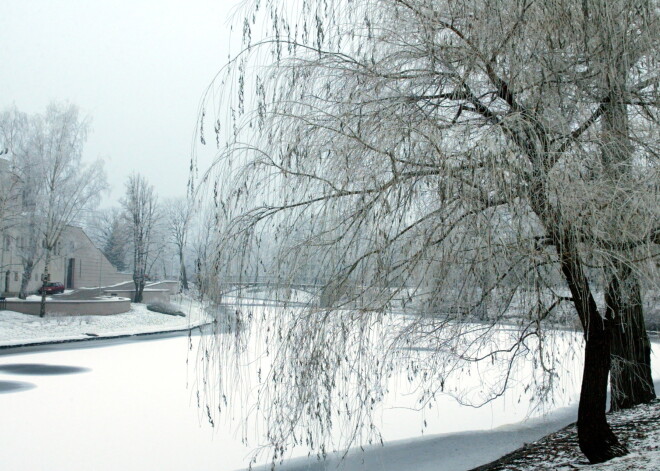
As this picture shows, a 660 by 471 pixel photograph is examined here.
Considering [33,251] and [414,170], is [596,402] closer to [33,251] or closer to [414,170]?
[414,170]

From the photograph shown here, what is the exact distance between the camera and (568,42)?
3670mm

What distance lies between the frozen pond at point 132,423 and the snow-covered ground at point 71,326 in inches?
231

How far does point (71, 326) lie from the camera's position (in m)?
20.2

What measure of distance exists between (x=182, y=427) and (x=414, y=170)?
5.29 m

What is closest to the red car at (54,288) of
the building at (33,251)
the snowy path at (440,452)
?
the building at (33,251)

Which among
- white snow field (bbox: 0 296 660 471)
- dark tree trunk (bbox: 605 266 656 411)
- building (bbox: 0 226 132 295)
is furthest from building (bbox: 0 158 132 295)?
dark tree trunk (bbox: 605 266 656 411)

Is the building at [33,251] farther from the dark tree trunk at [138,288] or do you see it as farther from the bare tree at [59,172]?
the dark tree trunk at [138,288]

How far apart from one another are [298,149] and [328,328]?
3.36 ft

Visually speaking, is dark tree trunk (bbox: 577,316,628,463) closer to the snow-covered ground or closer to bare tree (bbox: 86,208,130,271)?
the snow-covered ground

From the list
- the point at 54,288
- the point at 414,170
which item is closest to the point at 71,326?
the point at 54,288

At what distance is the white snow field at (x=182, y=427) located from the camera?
5.97 meters

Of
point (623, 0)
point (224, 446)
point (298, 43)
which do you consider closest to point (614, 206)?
point (623, 0)

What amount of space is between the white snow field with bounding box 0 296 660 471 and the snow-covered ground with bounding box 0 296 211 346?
21.5 feet

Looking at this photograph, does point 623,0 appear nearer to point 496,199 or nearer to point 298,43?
point 496,199
